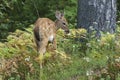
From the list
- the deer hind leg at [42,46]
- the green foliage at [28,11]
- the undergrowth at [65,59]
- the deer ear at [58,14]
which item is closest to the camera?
the undergrowth at [65,59]

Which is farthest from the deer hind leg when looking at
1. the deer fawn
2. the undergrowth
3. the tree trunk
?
the tree trunk

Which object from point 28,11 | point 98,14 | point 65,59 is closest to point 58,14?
point 98,14

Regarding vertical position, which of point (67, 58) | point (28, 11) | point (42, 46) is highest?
point (42, 46)

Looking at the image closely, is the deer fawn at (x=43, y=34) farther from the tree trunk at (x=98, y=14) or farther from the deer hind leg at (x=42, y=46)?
the tree trunk at (x=98, y=14)

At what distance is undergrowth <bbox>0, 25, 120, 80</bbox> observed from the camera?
357 inches

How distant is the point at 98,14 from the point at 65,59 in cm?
246

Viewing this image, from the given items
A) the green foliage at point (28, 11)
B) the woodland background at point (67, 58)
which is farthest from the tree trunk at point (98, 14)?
the green foliage at point (28, 11)

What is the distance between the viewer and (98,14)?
1202 cm

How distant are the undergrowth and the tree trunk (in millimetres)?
→ 535

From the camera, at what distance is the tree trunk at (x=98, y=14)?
39.4 ft

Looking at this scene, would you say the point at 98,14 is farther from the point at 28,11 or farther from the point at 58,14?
the point at 28,11

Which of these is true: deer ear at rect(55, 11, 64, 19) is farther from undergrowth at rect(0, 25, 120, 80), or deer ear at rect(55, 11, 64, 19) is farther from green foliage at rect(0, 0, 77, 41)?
green foliage at rect(0, 0, 77, 41)

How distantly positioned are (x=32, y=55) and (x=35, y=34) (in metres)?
0.48

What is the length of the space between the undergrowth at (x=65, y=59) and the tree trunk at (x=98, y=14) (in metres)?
0.54
